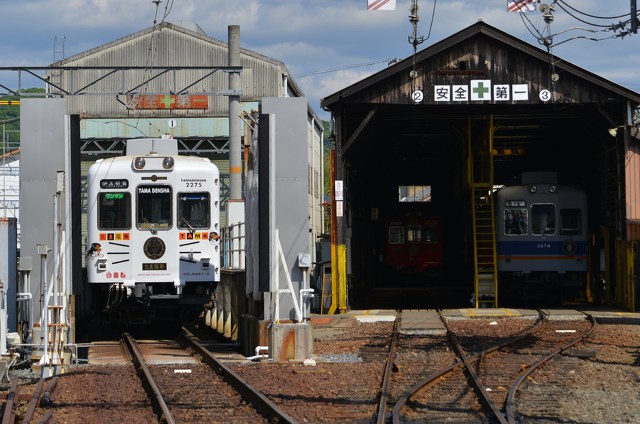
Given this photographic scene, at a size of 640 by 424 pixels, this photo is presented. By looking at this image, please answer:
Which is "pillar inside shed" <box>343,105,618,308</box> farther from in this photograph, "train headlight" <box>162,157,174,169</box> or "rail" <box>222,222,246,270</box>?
"train headlight" <box>162,157,174,169</box>

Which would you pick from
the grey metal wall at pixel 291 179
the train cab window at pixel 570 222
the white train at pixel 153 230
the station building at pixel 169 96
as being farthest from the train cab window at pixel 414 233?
the grey metal wall at pixel 291 179

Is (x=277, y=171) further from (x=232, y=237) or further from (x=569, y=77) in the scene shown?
(x=569, y=77)

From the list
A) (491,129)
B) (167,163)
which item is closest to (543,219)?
(491,129)

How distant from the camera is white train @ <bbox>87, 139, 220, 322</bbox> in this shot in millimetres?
16594

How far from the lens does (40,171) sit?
1359cm

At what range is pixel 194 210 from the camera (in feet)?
55.4

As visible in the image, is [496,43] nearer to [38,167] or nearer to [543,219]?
[543,219]

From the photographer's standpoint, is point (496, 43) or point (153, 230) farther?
point (496, 43)

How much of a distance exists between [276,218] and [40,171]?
11.3 ft

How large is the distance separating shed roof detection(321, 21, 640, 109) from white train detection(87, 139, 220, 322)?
6.11 meters

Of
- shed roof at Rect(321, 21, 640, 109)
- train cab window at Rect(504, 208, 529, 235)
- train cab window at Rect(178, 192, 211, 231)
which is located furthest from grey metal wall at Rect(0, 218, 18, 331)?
train cab window at Rect(504, 208, 529, 235)

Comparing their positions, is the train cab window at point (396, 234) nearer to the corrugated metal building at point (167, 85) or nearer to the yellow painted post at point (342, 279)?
the corrugated metal building at point (167, 85)

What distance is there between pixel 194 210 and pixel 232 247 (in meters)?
3.83

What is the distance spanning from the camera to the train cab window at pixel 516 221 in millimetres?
24875
